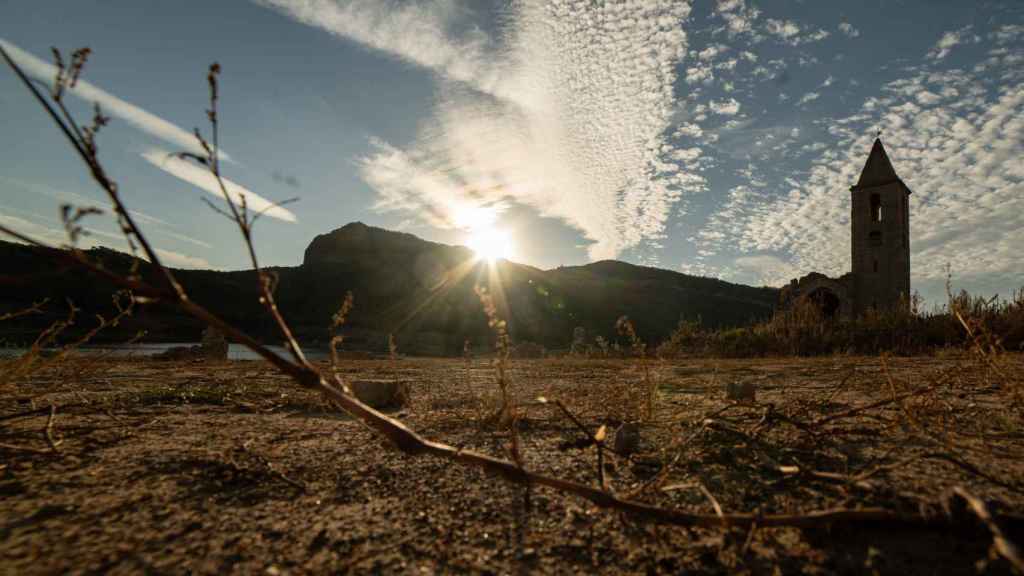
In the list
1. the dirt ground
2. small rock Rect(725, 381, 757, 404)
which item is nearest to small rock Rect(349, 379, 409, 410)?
the dirt ground

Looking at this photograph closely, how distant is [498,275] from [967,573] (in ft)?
177

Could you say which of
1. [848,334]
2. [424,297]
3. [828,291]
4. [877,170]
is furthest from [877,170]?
[424,297]

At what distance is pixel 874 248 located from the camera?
25203 millimetres

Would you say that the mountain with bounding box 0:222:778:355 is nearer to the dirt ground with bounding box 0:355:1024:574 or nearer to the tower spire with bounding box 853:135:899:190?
the tower spire with bounding box 853:135:899:190

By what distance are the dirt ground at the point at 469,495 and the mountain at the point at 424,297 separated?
79.6ft

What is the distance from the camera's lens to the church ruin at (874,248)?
24.5 metres

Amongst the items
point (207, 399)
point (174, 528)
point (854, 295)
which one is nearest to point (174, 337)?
point (207, 399)

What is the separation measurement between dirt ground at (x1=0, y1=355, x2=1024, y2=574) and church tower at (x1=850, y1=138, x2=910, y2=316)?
27.7 metres

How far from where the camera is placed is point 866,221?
25.5 meters

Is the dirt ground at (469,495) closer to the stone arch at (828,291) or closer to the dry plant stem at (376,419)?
the dry plant stem at (376,419)

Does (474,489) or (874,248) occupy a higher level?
(874,248)

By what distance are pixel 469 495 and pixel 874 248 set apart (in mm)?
30404

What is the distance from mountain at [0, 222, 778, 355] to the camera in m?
34.8

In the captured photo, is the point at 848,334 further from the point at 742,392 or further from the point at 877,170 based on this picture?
the point at 877,170
